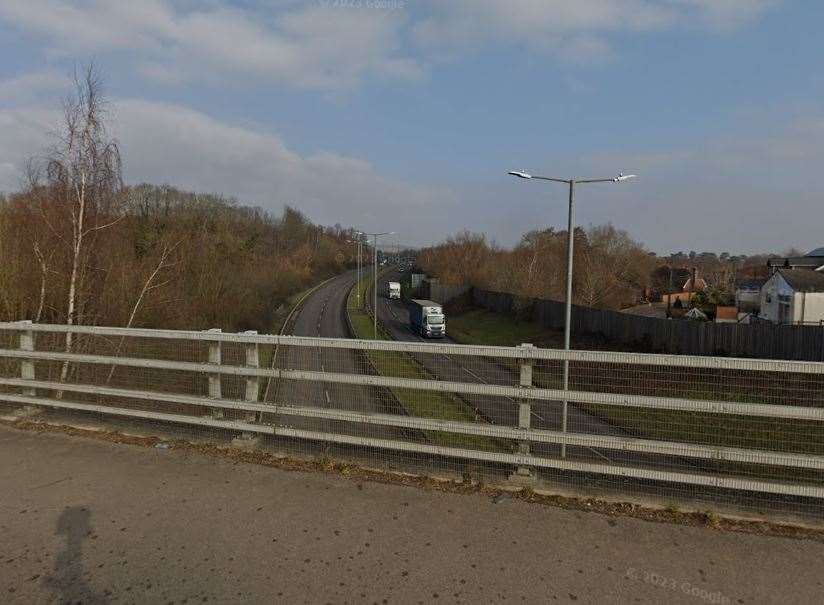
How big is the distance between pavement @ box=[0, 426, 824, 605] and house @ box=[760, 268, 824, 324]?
4185 cm

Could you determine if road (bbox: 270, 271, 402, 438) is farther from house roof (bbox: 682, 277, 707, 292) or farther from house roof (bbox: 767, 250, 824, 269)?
house roof (bbox: 682, 277, 707, 292)

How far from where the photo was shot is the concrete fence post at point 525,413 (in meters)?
4.05

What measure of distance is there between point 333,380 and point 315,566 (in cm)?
173

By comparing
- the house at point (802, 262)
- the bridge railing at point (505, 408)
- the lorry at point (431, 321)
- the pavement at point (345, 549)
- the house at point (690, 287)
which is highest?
the house at point (802, 262)

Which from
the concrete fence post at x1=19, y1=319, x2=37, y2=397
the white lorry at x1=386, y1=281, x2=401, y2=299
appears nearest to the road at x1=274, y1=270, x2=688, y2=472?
the concrete fence post at x1=19, y1=319, x2=37, y2=397

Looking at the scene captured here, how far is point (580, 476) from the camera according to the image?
418 centimetres

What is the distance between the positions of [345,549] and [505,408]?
185 cm

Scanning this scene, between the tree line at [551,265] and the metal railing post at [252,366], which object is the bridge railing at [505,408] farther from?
the tree line at [551,265]

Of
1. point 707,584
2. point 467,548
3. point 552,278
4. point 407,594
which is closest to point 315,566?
point 407,594

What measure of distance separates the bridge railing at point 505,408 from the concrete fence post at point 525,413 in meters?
0.01

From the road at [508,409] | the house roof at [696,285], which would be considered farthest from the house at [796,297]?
the road at [508,409]

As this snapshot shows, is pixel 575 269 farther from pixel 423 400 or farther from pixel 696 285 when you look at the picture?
pixel 423 400

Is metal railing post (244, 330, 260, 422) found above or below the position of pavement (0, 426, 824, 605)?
above

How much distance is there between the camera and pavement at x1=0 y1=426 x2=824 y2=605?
2.77 m
